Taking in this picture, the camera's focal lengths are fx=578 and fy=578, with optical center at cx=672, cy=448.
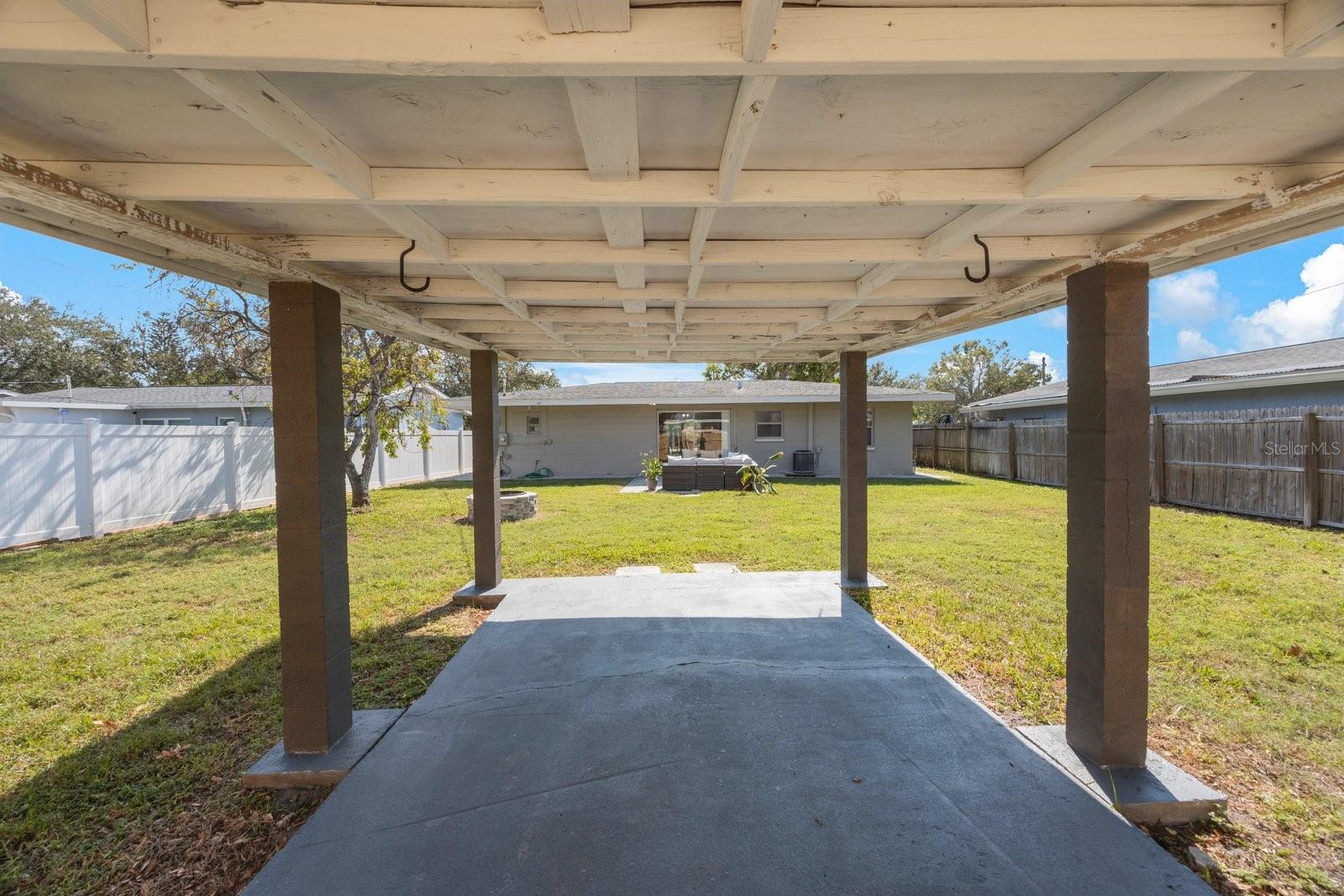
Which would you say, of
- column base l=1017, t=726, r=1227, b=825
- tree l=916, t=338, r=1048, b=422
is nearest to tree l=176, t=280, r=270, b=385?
column base l=1017, t=726, r=1227, b=825

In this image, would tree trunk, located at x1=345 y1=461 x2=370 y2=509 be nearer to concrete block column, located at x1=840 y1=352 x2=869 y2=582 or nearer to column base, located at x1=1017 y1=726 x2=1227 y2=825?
concrete block column, located at x1=840 y1=352 x2=869 y2=582

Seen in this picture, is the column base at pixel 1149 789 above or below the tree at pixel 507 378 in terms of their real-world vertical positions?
below

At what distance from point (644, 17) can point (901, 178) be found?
3.73 ft

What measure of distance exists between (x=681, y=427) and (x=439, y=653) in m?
13.5

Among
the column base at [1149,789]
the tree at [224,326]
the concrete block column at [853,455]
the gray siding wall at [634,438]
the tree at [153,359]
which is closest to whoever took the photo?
the column base at [1149,789]

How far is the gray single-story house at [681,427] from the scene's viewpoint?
16.6m

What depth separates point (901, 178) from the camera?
200 centimetres

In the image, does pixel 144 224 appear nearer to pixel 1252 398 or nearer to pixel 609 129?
pixel 609 129

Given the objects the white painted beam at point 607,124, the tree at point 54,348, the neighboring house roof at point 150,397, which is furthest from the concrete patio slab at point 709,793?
the tree at point 54,348

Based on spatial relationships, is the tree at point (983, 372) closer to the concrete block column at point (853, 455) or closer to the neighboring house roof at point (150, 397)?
the concrete block column at point (853, 455)

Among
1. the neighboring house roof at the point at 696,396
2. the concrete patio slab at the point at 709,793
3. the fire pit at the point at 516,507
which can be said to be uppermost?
the neighboring house roof at the point at 696,396

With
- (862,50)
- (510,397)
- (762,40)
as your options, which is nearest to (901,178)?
(862,50)

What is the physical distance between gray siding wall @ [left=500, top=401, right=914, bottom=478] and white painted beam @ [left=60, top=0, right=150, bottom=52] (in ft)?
51.5

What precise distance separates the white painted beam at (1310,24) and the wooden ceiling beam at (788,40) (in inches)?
0.5
